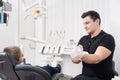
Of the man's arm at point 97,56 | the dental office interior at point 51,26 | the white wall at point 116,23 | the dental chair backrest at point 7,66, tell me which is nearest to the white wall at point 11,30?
the dental office interior at point 51,26

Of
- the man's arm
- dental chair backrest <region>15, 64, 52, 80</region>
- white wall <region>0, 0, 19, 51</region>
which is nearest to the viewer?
dental chair backrest <region>15, 64, 52, 80</region>

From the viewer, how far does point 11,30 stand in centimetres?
370

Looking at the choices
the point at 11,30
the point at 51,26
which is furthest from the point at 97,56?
the point at 11,30

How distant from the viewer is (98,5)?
10.1 ft

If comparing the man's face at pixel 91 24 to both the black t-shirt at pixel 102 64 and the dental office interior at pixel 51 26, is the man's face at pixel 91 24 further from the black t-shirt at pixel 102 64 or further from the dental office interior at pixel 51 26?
the dental office interior at pixel 51 26

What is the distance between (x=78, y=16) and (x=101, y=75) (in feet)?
3.99

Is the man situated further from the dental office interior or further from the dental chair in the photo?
the dental office interior

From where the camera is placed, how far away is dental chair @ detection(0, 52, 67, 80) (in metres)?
1.67

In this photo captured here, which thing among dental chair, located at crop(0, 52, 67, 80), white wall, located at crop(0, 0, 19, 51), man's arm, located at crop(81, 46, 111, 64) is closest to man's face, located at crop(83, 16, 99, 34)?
man's arm, located at crop(81, 46, 111, 64)

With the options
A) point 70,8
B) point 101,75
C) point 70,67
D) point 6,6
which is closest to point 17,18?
point 6,6

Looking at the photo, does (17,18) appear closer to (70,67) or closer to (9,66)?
(70,67)

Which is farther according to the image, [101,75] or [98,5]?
[98,5]

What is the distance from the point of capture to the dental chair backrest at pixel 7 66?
1.69 metres

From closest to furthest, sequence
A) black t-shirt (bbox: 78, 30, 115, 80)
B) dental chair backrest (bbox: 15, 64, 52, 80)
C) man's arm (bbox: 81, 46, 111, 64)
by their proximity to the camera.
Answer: dental chair backrest (bbox: 15, 64, 52, 80), man's arm (bbox: 81, 46, 111, 64), black t-shirt (bbox: 78, 30, 115, 80)
